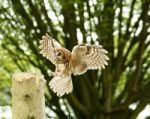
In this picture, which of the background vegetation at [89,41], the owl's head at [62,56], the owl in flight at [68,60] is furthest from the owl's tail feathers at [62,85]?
the background vegetation at [89,41]

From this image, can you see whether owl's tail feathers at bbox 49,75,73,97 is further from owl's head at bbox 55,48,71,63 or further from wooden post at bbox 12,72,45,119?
wooden post at bbox 12,72,45,119

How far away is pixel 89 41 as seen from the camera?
22.6 feet

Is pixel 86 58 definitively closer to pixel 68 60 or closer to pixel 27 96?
pixel 68 60

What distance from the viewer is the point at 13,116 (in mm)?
2541

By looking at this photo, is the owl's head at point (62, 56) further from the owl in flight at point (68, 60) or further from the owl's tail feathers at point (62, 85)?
the owl's tail feathers at point (62, 85)

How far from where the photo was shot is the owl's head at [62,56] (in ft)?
9.00

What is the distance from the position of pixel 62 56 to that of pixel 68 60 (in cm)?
6

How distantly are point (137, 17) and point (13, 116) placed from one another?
17.3 feet

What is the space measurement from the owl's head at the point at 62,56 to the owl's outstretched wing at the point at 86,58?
0.13 feet

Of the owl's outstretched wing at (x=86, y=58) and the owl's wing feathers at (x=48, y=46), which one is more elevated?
the owl's wing feathers at (x=48, y=46)

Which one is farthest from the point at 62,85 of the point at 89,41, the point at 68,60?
the point at 89,41

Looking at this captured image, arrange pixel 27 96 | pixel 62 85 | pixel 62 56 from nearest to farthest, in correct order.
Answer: pixel 27 96 < pixel 62 56 < pixel 62 85

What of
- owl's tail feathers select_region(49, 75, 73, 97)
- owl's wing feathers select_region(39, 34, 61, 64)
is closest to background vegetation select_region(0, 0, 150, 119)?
owl's wing feathers select_region(39, 34, 61, 64)

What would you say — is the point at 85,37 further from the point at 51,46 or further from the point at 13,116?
the point at 13,116
